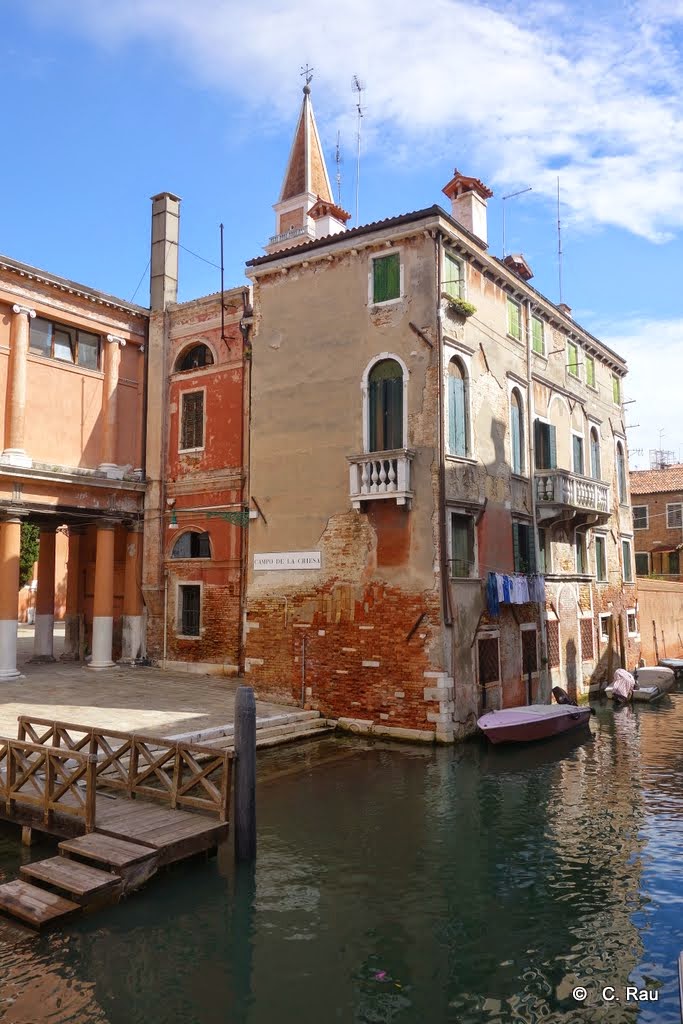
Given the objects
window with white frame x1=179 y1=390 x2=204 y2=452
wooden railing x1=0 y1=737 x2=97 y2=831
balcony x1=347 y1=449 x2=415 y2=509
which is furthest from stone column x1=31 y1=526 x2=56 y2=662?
wooden railing x1=0 y1=737 x2=97 y2=831

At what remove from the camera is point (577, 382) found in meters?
22.2

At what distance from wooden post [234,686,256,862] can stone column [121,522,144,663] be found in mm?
11962

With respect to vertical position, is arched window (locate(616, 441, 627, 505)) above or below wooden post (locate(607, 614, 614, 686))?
above

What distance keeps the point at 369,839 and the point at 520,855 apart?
69.4 inches

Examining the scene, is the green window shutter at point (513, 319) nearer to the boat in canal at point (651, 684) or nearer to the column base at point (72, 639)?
the boat in canal at point (651, 684)

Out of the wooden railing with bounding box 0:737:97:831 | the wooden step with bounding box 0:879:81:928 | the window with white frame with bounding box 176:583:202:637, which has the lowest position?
the wooden step with bounding box 0:879:81:928

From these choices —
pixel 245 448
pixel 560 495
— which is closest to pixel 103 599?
pixel 245 448

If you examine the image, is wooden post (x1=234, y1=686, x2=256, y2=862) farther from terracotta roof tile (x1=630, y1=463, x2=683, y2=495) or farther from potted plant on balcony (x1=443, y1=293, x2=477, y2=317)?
terracotta roof tile (x1=630, y1=463, x2=683, y2=495)

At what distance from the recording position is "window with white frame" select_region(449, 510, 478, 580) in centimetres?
1477

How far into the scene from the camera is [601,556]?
23.1 m

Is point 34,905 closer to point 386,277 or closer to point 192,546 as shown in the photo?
point 386,277

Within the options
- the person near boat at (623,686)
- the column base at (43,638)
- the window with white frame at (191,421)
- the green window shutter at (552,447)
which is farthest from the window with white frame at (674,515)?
the column base at (43,638)

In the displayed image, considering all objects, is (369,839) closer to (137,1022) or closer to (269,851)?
(269,851)

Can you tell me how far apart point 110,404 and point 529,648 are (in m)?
11.8
